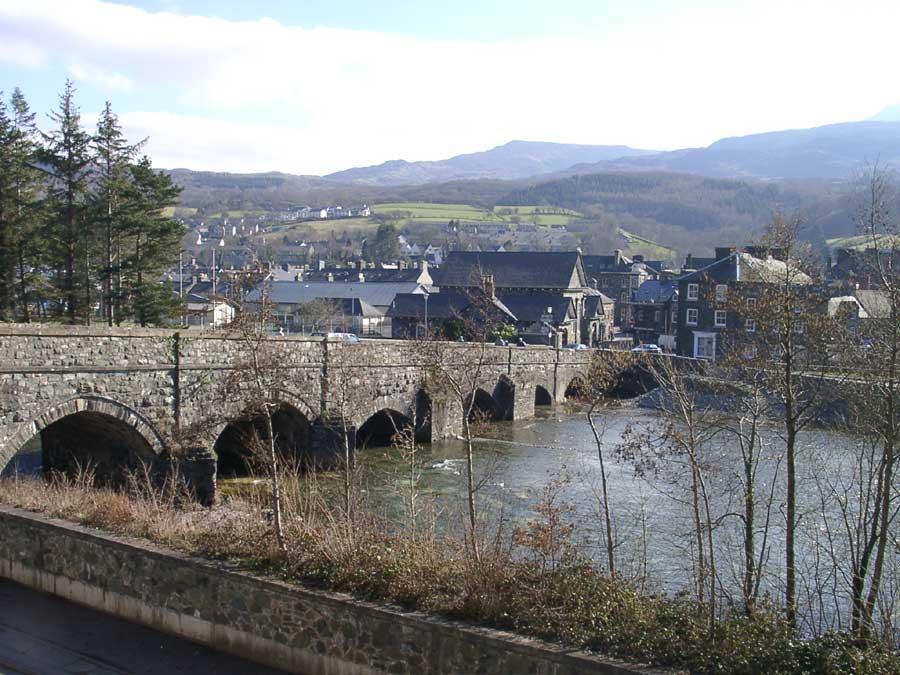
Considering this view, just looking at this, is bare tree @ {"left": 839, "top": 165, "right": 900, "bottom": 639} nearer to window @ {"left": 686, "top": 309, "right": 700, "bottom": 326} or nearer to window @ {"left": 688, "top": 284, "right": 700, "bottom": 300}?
window @ {"left": 688, "top": 284, "right": 700, "bottom": 300}

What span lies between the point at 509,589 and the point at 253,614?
334cm

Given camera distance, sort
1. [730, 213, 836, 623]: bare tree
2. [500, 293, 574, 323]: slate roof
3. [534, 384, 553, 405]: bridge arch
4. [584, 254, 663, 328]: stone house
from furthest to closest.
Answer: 1. [584, 254, 663, 328]: stone house
2. [500, 293, 574, 323]: slate roof
3. [534, 384, 553, 405]: bridge arch
4. [730, 213, 836, 623]: bare tree

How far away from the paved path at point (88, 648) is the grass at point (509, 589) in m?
1.20

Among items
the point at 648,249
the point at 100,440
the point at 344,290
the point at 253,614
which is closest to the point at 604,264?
the point at 344,290

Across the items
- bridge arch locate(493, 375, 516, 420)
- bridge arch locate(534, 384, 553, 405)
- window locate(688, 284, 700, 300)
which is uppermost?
window locate(688, 284, 700, 300)

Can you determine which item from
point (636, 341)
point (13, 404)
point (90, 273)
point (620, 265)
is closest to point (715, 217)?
point (620, 265)

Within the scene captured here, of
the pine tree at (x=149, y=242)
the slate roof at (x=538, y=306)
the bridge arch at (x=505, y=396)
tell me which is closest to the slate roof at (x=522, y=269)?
the slate roof at (x=538, y=306)

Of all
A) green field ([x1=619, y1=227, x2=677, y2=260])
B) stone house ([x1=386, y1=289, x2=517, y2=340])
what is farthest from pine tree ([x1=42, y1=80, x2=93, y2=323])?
green field ([x1=619, y1=227, x2=677, y2=260])

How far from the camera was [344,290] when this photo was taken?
3671 inches

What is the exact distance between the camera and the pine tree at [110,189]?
3534 cm

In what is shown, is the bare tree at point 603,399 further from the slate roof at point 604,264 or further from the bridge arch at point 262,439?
the slate roof at point 604,264

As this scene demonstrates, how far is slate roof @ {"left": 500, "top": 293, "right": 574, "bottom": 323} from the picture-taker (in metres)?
73.4

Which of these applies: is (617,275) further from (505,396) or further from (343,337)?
(343,337)

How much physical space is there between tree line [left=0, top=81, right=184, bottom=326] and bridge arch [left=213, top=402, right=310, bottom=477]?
29.7 ft
